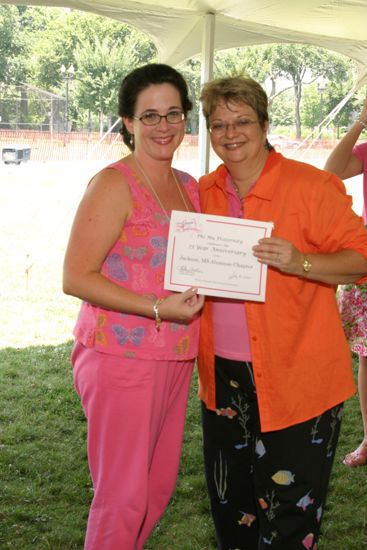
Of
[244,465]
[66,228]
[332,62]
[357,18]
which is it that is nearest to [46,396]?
[244,465]

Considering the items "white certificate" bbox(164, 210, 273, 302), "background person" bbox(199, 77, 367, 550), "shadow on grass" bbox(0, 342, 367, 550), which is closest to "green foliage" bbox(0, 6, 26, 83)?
"shadow on grass" bbox(0, 342, 367, 550)

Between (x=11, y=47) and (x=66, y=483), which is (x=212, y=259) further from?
(x=11, y=47)

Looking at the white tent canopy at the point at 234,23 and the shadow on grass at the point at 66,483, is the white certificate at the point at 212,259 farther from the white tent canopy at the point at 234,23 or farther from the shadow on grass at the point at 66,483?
the white tent canopy at the point at 234,23

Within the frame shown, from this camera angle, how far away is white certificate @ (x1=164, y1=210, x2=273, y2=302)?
208 centimetres

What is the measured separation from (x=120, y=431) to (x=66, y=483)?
1.69 m

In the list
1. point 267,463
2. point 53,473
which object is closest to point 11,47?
point 53,473

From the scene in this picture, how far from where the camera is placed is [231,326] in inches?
88.8

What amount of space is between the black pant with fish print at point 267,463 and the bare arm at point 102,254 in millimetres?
347

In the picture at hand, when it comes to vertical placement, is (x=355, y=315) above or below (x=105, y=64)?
below

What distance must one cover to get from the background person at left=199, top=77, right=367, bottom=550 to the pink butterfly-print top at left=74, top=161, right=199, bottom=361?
0.59 feet

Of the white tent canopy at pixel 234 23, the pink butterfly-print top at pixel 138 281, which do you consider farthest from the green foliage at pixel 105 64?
the pink butterfly-print top at pixel 138 281

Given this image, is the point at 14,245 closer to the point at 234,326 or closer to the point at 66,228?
the point at 66,228

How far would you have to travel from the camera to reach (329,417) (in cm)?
226

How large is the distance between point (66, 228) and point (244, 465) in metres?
11.0
